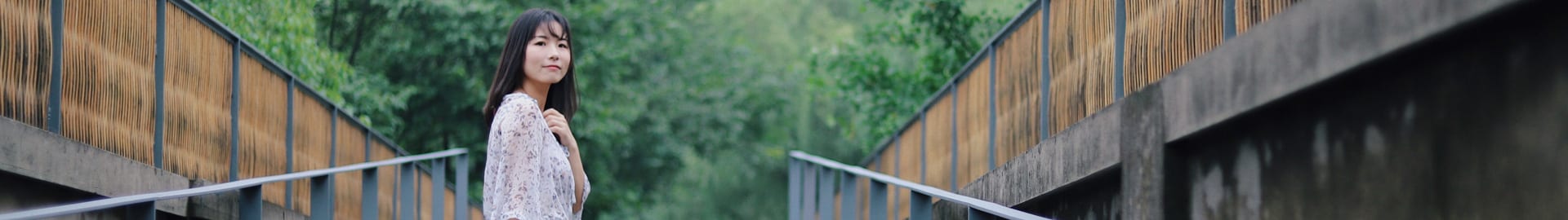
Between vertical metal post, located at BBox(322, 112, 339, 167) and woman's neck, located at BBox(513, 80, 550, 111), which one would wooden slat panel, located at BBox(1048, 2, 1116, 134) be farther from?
vertical metal post, located at BBox(322, 112, 339, 167)

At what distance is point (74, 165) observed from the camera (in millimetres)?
6098

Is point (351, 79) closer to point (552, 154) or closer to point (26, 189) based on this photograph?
point (26, 189)

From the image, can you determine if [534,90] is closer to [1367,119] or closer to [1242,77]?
[1242,77]

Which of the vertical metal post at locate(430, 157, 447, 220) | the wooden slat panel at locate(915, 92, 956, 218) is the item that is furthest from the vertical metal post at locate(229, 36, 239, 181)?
the wooden slat panel at locate(915, 92, 956, 218)

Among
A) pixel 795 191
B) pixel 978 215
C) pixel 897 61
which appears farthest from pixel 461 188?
pixel 897 61

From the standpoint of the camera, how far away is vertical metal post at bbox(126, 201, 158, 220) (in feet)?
14.7

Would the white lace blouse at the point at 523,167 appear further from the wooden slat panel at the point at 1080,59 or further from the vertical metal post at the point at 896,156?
the vertical metal post at the point at 896,156

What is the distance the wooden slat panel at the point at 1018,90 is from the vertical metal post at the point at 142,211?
3.98 metres

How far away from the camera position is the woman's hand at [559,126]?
4719 millimetres

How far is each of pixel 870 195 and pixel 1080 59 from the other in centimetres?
115

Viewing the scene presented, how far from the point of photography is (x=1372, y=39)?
332 cm

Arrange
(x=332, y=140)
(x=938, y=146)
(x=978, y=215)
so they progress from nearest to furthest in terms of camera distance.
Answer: (x=978, y=215) → (x=332, y=140) → (x=938, y=146)

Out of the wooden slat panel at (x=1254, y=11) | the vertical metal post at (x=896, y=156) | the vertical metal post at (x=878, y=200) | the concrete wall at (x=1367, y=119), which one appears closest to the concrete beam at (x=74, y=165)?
the vertical metal post at (x=878, y=200)

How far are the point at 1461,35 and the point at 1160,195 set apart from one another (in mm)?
1448
